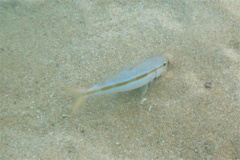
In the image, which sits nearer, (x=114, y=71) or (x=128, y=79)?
(x=128, y=79)

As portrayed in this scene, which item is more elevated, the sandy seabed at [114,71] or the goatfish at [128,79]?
the goatfish at [128,79]

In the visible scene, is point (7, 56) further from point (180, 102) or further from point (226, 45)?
point (226, 45)

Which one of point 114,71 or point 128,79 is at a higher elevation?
point 128,79

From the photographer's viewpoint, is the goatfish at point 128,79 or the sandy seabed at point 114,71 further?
the sandy seabed at point 114,71

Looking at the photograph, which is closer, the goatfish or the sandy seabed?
the goatfish

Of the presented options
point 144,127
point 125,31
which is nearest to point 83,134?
point 144,127
